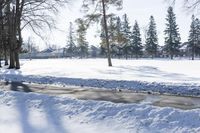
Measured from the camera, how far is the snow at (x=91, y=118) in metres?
8.98

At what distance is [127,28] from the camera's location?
9344 centimetres

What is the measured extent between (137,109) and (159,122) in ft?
3.43

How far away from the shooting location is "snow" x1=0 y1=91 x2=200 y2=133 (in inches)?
353

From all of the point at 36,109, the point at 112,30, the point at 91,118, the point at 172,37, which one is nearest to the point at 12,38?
the point at 112,30

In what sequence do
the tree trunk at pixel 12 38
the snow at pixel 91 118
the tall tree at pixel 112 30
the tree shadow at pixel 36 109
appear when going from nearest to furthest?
the snow at pixel 91 118 → the tree shadow at pixel 36 109 → the tree trunk at pixel 12 38 → the tall tree at pixel 112 30

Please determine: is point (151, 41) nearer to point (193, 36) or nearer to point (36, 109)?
point (193, 36)

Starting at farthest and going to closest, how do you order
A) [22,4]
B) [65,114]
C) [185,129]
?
[22,4] < [65,114] < [185,129]

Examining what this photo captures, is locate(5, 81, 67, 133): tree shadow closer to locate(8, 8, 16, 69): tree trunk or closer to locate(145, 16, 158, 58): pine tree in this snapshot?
locate(8, 8, 16, 69): tree trunk

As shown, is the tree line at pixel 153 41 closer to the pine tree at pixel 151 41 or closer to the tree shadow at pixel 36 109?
the pine tree at pixel 151 41

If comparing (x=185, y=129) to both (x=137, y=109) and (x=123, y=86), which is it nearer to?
(x=137, y=109)

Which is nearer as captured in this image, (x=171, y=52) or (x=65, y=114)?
(x=65, y=114)

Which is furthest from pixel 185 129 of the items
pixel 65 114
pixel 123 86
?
pixel 123 86

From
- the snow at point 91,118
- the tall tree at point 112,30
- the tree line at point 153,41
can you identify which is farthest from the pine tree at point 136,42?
the snow at point 91,118

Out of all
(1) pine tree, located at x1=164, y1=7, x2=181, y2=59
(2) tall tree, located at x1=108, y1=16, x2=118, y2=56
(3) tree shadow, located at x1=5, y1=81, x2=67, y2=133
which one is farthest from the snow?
(1) pine tree, located at x1=164, y1=7, x2=181, y2=59
